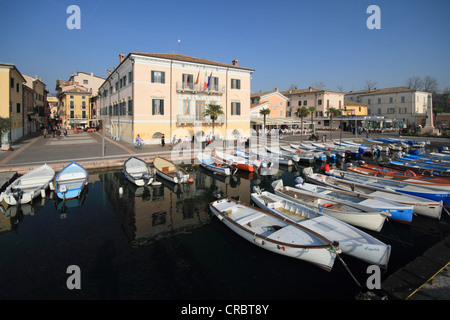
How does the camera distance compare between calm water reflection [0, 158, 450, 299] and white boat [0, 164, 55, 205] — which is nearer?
calm water reflection [0, 158, 450, 299]

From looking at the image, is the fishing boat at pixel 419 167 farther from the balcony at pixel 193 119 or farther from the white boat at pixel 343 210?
the balcony at pixel 193 119

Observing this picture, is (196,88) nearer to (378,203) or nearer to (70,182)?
(70,182)

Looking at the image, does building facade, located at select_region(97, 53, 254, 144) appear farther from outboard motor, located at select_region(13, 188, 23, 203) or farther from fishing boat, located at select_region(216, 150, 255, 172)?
outboard motor, located at select_region(13, 188, 23, 203)

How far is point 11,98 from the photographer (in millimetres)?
34969

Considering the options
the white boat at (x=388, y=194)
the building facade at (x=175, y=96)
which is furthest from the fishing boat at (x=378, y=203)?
the building facade at (x=175, y=96)

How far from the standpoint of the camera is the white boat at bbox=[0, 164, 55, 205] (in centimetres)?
1473

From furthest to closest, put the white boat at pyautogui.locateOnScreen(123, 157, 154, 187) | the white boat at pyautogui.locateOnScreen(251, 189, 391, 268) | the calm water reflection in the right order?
1. the white boat at pyautogui.locateOnScreen(123, 157, 154, 187)
2. the white boat at pyautogui.locateOnScreen(251, 189, 391, 268)
3. the calm water reflection

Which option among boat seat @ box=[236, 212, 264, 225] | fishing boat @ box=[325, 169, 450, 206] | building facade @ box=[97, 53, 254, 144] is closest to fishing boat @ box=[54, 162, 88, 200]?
boat seat @ box=[236, 212, 264, 225]

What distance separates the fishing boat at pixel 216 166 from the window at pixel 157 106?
1190 cm

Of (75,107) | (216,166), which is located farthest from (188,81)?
Result: (75,107)

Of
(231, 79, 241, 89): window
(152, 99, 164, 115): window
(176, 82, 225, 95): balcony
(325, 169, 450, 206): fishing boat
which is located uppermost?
(231, 79, 241, 89): window

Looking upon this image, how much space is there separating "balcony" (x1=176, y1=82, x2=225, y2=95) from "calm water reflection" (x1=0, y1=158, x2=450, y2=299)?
23335 millimetres
